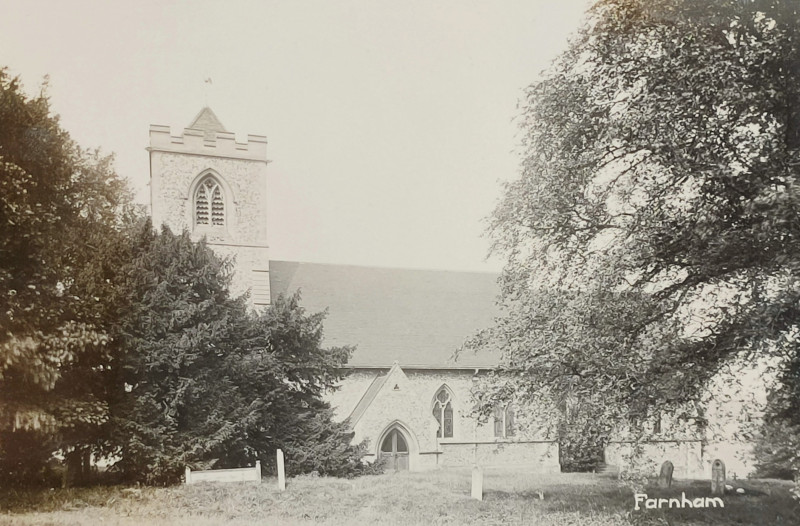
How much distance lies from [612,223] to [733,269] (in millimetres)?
1505

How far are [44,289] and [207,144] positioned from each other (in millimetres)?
5299

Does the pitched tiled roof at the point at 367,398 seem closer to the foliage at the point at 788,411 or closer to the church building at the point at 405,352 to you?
the church building at the point at 405,352

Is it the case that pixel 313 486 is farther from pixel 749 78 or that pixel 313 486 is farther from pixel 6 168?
pixel 749 78

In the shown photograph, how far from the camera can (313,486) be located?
413 inches

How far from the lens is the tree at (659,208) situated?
786cm

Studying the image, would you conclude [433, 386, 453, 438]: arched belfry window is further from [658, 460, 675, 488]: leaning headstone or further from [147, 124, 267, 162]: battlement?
[147, 124, 267, 162]: battlement

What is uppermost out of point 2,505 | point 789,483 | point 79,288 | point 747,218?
point 747,218

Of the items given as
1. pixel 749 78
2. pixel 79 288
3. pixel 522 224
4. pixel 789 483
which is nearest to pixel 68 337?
pixel 79 288

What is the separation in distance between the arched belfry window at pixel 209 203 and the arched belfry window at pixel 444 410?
803 centimetres

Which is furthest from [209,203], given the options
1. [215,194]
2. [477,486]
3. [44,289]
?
[477,486]

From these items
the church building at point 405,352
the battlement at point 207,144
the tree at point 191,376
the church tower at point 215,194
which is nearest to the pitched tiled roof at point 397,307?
the church building at point 405,352

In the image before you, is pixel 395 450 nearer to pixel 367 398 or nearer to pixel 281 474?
pixel 367 398

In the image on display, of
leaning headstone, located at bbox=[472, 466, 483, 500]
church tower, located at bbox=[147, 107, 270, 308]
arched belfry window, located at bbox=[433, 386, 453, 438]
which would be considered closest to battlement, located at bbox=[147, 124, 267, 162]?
church tower, located at bbox=[147, 107, 270, 308]

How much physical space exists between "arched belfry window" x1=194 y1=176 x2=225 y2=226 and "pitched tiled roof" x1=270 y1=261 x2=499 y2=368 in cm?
323
